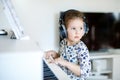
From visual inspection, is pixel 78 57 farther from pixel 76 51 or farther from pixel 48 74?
pixel 48 74

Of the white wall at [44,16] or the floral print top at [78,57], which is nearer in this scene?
the floral print top at [78,57]

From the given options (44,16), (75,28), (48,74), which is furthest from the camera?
(44,16)

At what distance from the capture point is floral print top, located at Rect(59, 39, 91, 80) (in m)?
0.97

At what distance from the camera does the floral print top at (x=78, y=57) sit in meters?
0.97

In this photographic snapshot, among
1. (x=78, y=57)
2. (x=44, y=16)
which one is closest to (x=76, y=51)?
(x=78, y=57)

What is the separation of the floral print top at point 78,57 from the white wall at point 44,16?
68.5 inches

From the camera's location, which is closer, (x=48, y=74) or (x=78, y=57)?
(x=48, y=74)

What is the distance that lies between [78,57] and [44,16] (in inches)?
76.3

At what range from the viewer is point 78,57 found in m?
1.00

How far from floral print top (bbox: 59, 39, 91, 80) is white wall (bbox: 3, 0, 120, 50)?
5.71 feet

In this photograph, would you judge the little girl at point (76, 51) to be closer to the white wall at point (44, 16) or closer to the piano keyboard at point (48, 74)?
the piano keyboard at point (48, 74)

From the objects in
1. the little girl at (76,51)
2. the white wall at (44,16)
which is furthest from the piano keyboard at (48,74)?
the white wall at (44,16)

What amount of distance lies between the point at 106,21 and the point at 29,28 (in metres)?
1.14

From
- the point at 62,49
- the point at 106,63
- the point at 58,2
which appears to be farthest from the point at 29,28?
the point at 62,49
